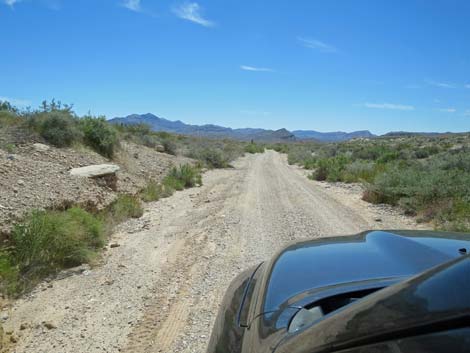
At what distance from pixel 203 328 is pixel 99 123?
1341 cm

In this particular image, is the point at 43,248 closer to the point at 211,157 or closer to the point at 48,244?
the point at 48,244

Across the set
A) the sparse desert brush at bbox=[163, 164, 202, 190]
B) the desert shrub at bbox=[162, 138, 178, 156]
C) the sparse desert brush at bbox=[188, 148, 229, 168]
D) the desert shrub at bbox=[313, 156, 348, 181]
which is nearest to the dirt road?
the sparse desert brush at bbox=[163, 164, 202, 190]

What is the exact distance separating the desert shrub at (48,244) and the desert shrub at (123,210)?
7.91 feet

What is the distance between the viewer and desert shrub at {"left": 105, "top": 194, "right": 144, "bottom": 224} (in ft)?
32.4

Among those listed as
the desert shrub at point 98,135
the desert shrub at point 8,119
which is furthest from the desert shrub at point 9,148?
the desert shrub at point 98,135

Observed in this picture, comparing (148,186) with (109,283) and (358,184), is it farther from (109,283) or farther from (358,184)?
(358,184)

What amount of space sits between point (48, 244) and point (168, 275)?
6.58 feet

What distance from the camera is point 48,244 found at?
6457 millimetres

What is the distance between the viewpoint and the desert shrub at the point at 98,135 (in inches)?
619

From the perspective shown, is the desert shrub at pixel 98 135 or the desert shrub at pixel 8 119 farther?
the desert shrub at pixel 98 135

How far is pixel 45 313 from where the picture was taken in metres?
4.96

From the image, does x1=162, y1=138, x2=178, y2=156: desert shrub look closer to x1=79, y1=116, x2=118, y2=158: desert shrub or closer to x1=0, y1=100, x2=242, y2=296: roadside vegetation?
x1=0, y1=100, x2=242, y2=296: roadside vegetation

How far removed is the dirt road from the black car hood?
2150 mm

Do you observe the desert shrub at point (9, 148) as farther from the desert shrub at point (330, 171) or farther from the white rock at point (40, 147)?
the desert shrub at point (330, 171)
